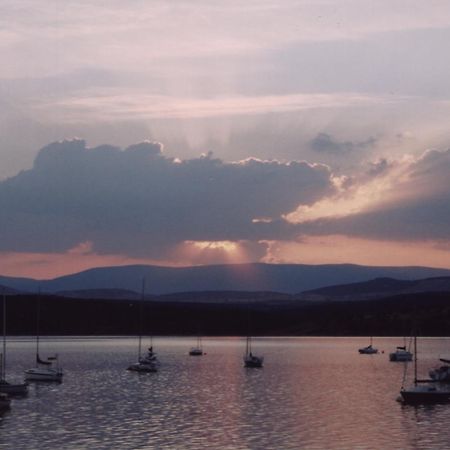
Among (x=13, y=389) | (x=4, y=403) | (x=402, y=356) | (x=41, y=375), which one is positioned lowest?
(x=402, y=356)

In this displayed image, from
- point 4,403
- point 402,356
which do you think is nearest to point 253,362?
point 402,356

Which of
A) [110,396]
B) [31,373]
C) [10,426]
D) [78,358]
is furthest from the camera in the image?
[78,358]

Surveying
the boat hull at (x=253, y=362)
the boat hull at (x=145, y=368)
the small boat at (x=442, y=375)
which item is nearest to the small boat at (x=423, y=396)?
the small boat at (x=442, y=375)

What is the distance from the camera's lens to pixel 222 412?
7094 cm

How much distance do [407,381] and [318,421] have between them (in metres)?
37.1

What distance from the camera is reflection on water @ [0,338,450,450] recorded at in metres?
56.4

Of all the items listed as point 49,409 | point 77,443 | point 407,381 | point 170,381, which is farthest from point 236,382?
point 77,443

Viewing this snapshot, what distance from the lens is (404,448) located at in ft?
177

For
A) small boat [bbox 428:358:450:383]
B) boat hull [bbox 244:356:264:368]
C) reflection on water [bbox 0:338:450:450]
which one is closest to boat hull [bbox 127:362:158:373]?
reflection on water [bbox 0:338:450:450]

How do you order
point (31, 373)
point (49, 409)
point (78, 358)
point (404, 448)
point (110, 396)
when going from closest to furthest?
point (404, 448), point (49, 409), point (110, 396), point (31, 373), point (78, 358)

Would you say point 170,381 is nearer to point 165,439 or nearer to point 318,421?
point 318,421

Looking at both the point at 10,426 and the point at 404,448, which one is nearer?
the point at 404,448

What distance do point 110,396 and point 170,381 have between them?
19.2 m

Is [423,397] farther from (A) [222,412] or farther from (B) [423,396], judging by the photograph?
(A) [222,412]
